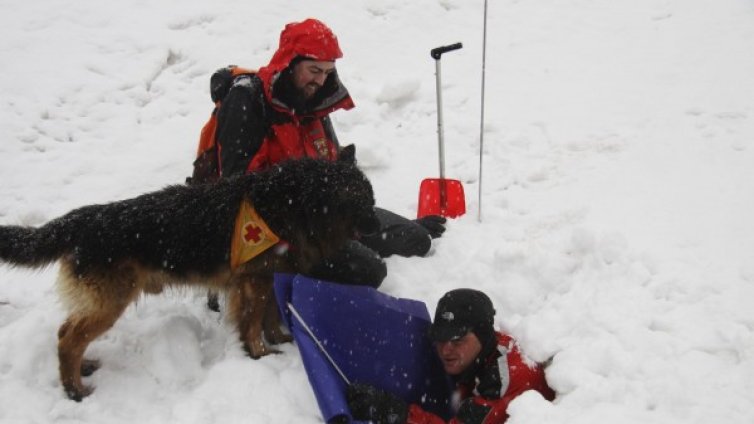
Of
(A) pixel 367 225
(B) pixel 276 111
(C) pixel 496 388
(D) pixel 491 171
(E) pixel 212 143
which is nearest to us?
(C) pixel 496 388

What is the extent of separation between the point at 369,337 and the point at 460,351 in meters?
0.56

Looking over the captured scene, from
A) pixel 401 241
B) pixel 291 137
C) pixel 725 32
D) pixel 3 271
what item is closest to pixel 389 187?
pixel 401 241

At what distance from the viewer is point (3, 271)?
404cm

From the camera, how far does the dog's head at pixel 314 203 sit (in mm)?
3230

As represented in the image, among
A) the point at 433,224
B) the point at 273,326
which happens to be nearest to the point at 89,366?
the point at 273,326

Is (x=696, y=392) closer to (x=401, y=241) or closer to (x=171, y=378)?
(x=401, y=241)

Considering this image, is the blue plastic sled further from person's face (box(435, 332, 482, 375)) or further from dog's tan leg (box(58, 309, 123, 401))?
dog's tan leg (box(58, 309, 123, 401))

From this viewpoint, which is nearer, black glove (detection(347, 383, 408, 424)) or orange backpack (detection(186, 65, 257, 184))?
black glove (detection(347, 383, 408, 424))

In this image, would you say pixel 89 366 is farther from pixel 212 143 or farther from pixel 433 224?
pixel 433 224

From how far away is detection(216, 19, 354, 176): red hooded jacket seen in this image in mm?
3602

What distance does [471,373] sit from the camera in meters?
2.96

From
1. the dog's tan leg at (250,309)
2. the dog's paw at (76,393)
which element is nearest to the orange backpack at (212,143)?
the dog's tan leg at (250,309)

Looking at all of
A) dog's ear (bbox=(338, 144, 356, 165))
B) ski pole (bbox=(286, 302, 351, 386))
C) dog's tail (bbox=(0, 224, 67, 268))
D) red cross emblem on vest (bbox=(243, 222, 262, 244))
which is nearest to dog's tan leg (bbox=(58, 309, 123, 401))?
dog's tail (bbox=(0, 224, 67, 268))

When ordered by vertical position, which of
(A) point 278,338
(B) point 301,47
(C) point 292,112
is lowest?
(A) point 278,338
